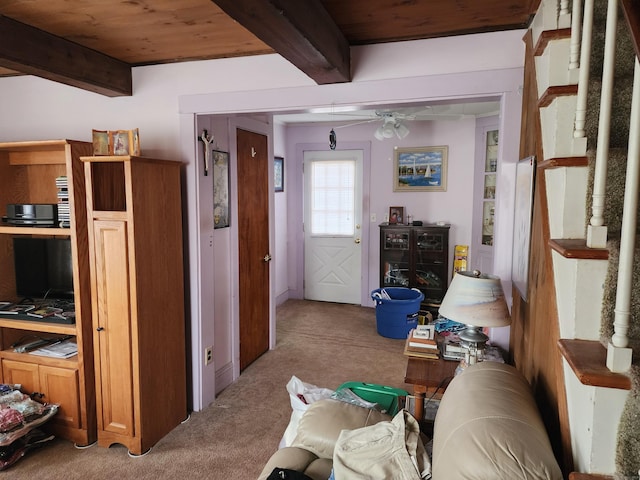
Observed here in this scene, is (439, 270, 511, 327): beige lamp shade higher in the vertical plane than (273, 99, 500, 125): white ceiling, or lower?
lower

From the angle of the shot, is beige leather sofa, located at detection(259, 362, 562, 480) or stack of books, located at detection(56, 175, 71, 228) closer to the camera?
beige leather sofa, located at detection(259, 362, 562, 480)

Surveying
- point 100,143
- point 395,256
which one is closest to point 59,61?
point 100,143

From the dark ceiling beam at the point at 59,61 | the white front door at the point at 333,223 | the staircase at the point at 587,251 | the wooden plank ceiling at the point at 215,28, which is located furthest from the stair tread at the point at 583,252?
the white front door at the point at 333,223

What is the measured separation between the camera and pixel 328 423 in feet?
5.93

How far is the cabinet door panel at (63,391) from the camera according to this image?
260 centimetres

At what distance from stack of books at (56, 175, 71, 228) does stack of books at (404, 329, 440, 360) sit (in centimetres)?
218

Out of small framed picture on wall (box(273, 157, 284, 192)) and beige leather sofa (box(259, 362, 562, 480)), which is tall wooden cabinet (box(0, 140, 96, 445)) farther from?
small framed picture on wall (box(273, 157, 284, 192))

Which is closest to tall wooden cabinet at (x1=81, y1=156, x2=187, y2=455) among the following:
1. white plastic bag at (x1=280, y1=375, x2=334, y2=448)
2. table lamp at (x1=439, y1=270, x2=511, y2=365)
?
white plastic bag at (x1=280, y1=375, x2=334, y2=448)

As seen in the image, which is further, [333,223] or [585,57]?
[333,223]

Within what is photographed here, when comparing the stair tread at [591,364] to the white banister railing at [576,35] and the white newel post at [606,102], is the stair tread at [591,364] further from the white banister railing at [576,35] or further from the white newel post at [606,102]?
the white banister railing at [576,35]

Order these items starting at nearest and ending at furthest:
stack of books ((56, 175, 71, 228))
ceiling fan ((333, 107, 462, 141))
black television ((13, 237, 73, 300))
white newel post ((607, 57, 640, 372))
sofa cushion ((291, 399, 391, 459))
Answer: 1. white newel post ((607, 57, 640, 372))
2. sofa cushion ((291, 399, 391, 459))
3. stack of books ((56, 175, 71, 228))
4. black television ((13, 237, 73, 300))
5. ceiling fan ((333, 107, 462, 141))

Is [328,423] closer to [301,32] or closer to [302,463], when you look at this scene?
[302,463]

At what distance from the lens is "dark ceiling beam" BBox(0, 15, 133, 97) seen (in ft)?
7.11

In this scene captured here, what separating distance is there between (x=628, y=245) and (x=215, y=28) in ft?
6.81
